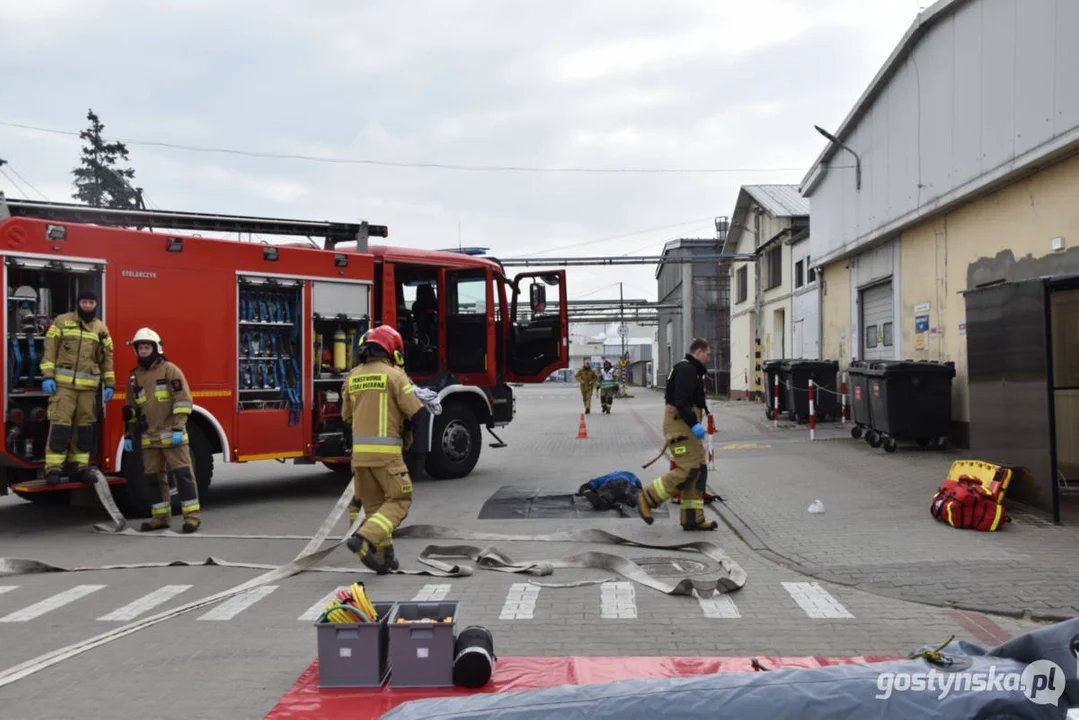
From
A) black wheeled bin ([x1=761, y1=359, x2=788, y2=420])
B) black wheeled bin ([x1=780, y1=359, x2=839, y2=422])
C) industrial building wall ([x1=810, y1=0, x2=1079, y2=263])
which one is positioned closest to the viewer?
industrial building wall ([x1=810, y1=0, x2=1079, y2=263])

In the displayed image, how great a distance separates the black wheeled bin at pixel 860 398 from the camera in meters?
14.9

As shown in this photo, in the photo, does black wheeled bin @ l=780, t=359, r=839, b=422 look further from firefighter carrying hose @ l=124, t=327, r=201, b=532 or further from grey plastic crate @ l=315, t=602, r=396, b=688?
grey plastic crate @ l=315, t=602, r=396, b=688

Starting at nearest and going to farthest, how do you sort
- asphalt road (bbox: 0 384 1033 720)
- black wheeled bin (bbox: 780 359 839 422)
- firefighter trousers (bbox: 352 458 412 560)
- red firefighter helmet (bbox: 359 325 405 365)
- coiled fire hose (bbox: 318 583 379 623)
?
coiled fire hose (bbox: 318 583 379 623) < asphalt road (bbox: 0 384 1033 720) < firefighter trousers (bbox: 352 458 412 560) < red firefighter helmet (bbox: 359 325 405 365) < black wheeled bin (bbox: 780 359 839 422)

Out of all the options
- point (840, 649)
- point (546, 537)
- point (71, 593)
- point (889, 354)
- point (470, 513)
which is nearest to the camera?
point (840, 649)

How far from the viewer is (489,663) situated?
4344 mm

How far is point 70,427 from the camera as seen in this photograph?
862 cm

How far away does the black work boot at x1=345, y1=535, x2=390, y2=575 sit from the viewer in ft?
21.7

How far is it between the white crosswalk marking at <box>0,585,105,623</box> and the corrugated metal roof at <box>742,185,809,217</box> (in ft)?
79.1

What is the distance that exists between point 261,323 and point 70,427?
261 centimetres

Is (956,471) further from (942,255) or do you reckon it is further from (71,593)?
(71,593)

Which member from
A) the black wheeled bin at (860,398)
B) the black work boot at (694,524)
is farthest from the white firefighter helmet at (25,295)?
the black wheeled bin at (860,398)

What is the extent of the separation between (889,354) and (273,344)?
1224 cm

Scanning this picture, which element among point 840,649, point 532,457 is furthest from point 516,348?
point 840,649

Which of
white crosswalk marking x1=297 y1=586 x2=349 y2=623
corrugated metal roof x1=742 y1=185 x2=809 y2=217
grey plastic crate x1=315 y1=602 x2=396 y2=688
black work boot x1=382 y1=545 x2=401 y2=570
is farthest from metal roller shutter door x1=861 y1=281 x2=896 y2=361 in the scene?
grey plastic crate x1=315 y1=602 x2=396 y2=688
